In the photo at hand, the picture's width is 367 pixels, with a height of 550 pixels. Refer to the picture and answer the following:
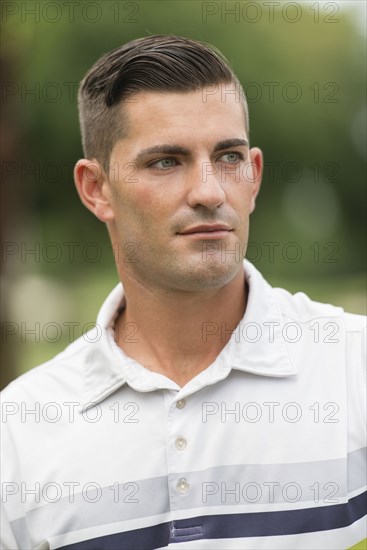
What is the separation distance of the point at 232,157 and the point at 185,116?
19 centimetres

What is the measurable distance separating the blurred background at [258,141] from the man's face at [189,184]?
581cm

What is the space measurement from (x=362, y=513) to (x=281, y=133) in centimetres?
2164

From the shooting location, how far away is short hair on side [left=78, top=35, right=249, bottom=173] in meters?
2.54

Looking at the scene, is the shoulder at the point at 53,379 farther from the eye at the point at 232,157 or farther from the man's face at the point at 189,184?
the eye at the point at 232,157

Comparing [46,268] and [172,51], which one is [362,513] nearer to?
[172,51]

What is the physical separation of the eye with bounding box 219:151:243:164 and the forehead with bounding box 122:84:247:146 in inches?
2.1

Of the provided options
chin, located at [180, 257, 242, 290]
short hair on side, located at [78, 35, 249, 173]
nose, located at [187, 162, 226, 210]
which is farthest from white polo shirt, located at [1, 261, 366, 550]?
short hair on side, located at [78, 35, 249, 173]

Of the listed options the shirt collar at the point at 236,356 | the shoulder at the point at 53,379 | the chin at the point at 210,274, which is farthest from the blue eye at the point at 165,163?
the shoulder at the point at 53,379

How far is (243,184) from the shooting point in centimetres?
254

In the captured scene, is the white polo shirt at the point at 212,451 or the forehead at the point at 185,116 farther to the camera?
the forehead at the point at 185,116

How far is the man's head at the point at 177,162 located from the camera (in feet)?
8.03

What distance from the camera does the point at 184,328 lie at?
8.68ft

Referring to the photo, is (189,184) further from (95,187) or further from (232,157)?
(95,187)

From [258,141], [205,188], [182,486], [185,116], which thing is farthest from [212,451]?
[258,141]
